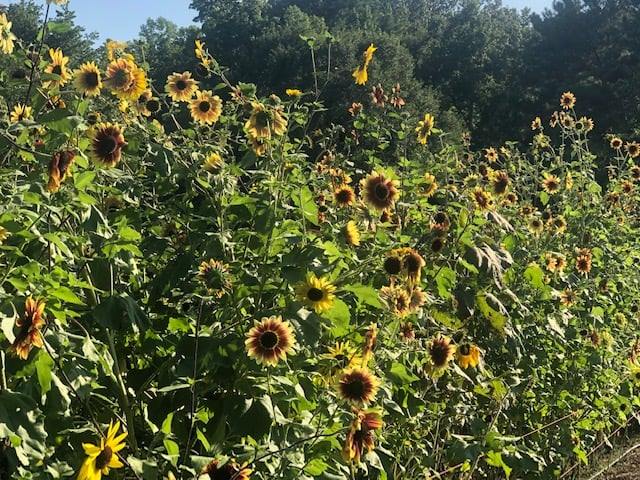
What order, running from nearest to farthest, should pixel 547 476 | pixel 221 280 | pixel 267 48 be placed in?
pixel 221 280
pixel 547 476
pixel 267 48

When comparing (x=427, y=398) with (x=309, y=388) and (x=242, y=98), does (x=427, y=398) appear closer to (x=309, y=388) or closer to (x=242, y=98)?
(x=309, y=388)

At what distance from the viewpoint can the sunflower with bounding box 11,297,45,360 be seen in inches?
59.1

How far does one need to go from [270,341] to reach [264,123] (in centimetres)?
98

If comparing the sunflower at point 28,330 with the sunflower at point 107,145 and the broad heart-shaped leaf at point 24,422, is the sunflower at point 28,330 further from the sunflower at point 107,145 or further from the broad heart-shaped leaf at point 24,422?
the sunflower at point 107,145

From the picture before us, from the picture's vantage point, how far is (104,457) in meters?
1.54

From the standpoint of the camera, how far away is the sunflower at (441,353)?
2.61 metres

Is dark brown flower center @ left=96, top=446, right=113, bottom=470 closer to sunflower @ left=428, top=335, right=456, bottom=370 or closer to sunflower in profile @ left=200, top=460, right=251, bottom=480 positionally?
sunflower in profile @ left=200, top=460, right=251, bottom=480

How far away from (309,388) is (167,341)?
16.9 inches

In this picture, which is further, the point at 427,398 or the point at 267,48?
the point at 267,48

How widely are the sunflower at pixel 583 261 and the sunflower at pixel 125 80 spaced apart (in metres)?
2.67

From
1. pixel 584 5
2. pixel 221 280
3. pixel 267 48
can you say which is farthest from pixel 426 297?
pixel 584 5

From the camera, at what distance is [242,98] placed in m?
3.00

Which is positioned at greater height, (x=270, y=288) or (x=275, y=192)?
(x=275, y=192)

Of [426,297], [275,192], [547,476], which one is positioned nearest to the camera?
[275,192]
